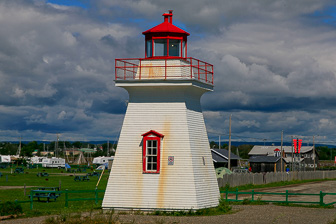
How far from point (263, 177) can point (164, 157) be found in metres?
31.9

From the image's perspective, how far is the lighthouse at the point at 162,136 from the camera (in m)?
22.2

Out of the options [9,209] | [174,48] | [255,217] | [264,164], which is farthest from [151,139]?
[264,164]

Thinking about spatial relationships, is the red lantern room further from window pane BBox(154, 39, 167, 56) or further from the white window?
the white window

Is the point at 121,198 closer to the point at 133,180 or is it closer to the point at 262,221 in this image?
the point at 133,180

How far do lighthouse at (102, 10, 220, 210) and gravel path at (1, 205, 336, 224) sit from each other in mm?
1118

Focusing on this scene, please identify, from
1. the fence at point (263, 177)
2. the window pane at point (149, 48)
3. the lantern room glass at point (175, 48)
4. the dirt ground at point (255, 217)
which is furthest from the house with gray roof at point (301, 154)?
the window pane at point (149, 48)

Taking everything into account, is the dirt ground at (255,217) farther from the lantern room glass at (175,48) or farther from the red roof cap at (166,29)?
the red roof cap at (166,29)

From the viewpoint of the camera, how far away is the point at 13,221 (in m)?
21.3

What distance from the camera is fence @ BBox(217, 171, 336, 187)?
145 ft

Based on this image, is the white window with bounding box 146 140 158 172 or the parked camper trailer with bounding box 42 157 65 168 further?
the parked camper trailer with bounding box 42 157 65 168

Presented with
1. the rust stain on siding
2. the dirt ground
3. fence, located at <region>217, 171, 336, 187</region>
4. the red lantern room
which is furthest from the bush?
fence, located at <region>217, 171, 336, 187</region>

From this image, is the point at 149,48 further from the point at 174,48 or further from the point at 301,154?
the point at 301,154

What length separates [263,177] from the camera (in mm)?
52531

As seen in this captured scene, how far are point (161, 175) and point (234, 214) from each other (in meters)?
4.27
